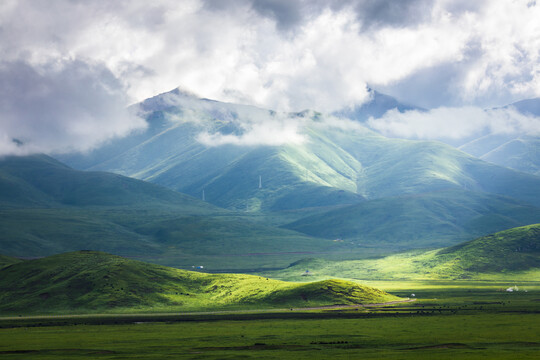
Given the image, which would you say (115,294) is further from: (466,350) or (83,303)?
(466,350)

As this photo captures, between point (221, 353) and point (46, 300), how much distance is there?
106 m

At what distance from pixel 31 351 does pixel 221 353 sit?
33.4 m

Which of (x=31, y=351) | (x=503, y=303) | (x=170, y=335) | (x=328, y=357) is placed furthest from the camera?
(x=503, y=303)

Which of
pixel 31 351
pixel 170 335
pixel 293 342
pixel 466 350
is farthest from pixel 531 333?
pixel 31 351

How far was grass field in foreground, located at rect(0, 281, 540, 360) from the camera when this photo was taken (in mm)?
104000

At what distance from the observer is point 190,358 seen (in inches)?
3939

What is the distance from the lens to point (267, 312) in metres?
178

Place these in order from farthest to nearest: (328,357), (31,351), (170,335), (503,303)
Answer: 1. (503,303)
2. (170,335)
3. (31,351)
4. (328,357)

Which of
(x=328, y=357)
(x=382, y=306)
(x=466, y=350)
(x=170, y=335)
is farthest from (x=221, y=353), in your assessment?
(x=382, y=306)

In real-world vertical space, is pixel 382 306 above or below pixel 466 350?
above

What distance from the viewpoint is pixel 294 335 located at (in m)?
128

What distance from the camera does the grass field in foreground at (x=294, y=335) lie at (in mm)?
104000

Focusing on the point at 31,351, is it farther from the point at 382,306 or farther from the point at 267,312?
the point at 382,306

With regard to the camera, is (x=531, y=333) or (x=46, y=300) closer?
(x=531, y=333)
